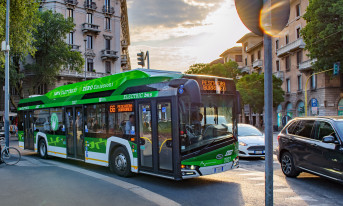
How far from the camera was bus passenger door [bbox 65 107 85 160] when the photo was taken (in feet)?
37.0

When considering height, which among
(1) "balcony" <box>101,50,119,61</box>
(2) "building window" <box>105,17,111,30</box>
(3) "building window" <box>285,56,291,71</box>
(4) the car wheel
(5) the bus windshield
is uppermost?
(2) "building window" <box>105,17,111,30</box>

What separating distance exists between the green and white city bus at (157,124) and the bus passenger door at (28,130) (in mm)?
4333

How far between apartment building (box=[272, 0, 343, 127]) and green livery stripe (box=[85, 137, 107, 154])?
28.8 metres

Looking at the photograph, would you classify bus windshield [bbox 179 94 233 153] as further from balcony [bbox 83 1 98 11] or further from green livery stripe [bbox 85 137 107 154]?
balcony [bbox 83 1 98 11]

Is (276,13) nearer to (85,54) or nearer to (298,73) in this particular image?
(298,73)

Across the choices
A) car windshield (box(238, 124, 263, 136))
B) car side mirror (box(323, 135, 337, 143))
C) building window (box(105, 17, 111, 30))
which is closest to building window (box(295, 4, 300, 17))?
building window (box(105, 17, 111, 30))

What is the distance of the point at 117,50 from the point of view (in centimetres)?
5222

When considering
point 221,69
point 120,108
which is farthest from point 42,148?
point 221,69

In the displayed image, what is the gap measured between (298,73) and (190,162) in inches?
1525

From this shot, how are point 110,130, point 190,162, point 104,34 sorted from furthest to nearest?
point 104,34 < point 110,130 < point 190,162

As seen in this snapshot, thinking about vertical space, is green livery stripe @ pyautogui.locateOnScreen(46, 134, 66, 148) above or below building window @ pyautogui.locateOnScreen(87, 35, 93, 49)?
below

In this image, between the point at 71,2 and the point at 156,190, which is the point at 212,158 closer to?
the point at 156,190

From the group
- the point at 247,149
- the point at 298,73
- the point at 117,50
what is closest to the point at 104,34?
the point at 117,50

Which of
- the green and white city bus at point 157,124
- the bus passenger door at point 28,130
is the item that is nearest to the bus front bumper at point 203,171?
the green and white city bus at point 157,124
